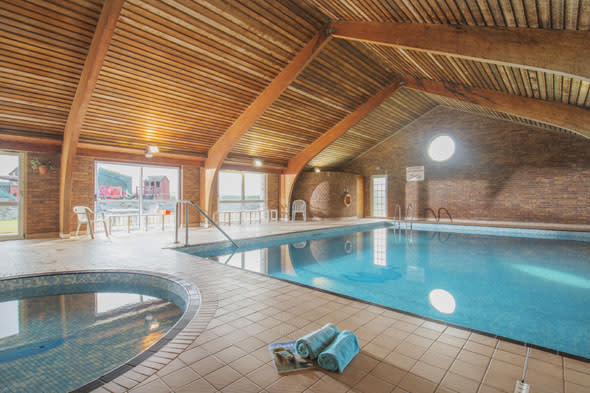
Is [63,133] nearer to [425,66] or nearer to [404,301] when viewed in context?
[404,301]

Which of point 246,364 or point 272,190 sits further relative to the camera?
point 272,190

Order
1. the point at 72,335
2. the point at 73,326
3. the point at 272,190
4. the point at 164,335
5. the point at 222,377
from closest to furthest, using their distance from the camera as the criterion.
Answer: the point at 222,377, the point at 164,335, the point at 72,335, the point at 73,326, the point at 272,190

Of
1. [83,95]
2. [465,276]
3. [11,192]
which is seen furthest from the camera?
[11,192]

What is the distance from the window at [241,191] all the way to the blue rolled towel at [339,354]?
9.69 metres

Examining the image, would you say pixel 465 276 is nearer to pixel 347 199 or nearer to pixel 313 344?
pixel 313 344

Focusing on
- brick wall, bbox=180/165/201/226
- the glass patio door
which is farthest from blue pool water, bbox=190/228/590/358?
the glass patio door

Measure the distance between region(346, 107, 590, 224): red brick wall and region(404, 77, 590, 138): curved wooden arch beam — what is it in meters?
3.91

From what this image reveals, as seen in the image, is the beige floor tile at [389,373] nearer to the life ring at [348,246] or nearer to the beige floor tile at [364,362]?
the beige floor tile at [364,362]

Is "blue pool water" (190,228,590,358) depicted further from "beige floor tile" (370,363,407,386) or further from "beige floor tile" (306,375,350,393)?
"beige floor tile" (306,375,350,393)

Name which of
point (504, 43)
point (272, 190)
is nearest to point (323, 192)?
point (272, 190)

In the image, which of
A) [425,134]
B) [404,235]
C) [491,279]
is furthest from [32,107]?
[425,134]

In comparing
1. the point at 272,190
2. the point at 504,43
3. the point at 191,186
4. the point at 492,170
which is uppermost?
the point at 504,43

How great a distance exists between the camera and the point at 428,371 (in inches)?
68.2

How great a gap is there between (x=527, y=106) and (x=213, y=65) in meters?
6.87
